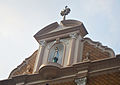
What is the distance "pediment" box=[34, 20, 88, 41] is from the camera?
22.3m

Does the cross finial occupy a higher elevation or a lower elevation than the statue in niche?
higher

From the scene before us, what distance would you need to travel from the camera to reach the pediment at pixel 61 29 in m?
22.3

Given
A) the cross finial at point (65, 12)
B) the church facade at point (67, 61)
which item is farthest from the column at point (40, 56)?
the cross finial at point (65, 12)

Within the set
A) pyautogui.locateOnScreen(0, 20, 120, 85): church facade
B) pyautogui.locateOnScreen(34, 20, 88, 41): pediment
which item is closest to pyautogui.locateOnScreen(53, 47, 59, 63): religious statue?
pyautogui.locateOnScreen(0, 20, 120, 85): church facade

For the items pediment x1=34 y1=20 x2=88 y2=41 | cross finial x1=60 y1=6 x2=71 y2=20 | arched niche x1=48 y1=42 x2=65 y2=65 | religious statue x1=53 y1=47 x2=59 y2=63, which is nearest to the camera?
religious statue x1=53 y1=47 x2=59 y2=63

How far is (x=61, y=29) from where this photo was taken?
23.0 meters

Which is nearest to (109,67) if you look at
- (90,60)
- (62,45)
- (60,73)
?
(90,60)

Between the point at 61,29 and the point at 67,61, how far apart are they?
2.53 m

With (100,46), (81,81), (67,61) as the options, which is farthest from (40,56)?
(81,81)

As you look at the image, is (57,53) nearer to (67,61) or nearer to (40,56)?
(40,56)

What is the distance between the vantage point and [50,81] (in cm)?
2044

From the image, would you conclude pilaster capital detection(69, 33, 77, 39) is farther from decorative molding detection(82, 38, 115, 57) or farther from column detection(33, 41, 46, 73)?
column detection(33, 41, 46, 73)

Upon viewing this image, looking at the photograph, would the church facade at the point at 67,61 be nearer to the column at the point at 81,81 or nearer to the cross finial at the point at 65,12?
the column at the point at 81,81

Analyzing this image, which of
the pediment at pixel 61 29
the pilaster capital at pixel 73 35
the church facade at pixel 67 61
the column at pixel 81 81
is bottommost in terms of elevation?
the column at pixel 81 81
